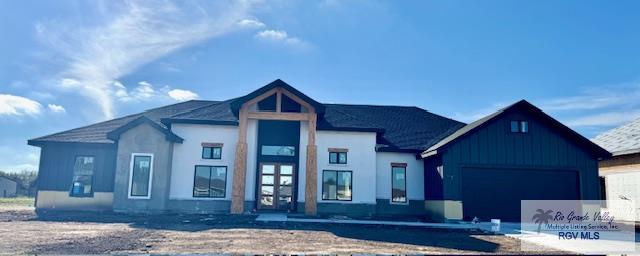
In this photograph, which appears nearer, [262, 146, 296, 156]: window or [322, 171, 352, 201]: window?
[322, 171, 352, 201]: window

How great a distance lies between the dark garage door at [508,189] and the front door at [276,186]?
710cm

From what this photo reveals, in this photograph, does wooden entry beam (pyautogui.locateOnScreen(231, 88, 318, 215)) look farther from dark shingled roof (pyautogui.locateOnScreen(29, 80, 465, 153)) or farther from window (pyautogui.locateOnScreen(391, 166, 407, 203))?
window (pyautogui.locateOnScreen(391, 166, 407, 203))

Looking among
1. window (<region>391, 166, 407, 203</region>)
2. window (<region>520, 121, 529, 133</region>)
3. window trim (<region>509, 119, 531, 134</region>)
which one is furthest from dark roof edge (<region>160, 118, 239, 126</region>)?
window (<region>520, 121, 529, 133</region>)

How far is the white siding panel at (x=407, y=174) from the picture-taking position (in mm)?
19797

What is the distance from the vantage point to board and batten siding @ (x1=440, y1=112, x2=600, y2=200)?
17547 mm

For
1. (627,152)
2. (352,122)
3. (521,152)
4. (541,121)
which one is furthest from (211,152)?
(627,152)

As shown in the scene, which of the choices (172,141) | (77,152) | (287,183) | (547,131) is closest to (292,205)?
(287,183)

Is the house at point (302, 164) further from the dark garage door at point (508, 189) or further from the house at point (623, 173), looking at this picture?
the house at point (623, 173)

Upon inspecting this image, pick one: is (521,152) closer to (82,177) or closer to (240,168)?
(240,168)

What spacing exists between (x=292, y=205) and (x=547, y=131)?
10782mm

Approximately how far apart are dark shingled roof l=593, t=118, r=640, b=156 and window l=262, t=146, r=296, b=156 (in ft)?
44.4

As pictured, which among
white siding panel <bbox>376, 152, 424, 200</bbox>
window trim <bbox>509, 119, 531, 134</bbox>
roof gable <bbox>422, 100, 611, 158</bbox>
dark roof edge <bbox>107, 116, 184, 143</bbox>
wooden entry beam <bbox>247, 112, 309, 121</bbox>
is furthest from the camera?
white siding panel <bbox>376, 152, 424, 200</bbox>

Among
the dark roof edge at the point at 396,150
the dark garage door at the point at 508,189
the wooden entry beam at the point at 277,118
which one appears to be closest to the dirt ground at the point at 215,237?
the wooden entry beam at the point at 277,118

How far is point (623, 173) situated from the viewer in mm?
18766
